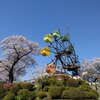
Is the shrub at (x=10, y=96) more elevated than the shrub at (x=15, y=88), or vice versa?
the shrub at (x=15, y=88)

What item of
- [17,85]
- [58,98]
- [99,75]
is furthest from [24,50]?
[58,98]

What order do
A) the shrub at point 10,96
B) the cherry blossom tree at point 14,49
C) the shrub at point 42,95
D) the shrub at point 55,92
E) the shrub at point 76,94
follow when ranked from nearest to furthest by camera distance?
the shrub at point 76,94
the shrub at point 55,92
the shrub at point 42,95
the shrub at point 10,96
the cherry blossom tree at point 14,49

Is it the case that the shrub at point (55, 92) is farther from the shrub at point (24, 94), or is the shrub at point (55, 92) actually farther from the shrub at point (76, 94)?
the shrub at point (24, 94)

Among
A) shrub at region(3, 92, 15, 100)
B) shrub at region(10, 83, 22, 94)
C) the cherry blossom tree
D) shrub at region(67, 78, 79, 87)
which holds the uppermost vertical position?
the cherry blossom tree

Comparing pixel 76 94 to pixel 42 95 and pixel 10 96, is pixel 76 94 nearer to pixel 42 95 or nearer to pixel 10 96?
pixel 42 95

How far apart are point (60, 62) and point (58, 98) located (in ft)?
33.7

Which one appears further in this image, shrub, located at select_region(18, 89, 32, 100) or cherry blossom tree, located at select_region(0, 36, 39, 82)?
cherry blossom tree, located at select_region(0, 36, 39, 82)

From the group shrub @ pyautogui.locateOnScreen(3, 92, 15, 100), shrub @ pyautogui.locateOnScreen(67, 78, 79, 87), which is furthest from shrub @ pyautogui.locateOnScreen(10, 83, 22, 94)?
shrub @ pyautogui.locateOnScreen(67, 78, 79, 87)

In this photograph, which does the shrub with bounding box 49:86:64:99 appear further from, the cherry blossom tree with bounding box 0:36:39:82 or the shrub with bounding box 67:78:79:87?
the cherry blossom tree with bounding box 0:36:39:82

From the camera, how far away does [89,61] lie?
38500 millimetres

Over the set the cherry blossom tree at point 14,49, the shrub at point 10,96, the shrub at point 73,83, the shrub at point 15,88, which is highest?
the cherry blossom tree at point 14,49

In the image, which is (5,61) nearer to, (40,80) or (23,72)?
(23,72)

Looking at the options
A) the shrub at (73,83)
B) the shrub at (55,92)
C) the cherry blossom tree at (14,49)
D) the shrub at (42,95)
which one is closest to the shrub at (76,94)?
the shrub at (55,92)

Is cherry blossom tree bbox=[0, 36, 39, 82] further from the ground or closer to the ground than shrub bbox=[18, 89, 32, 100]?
further from the ground
